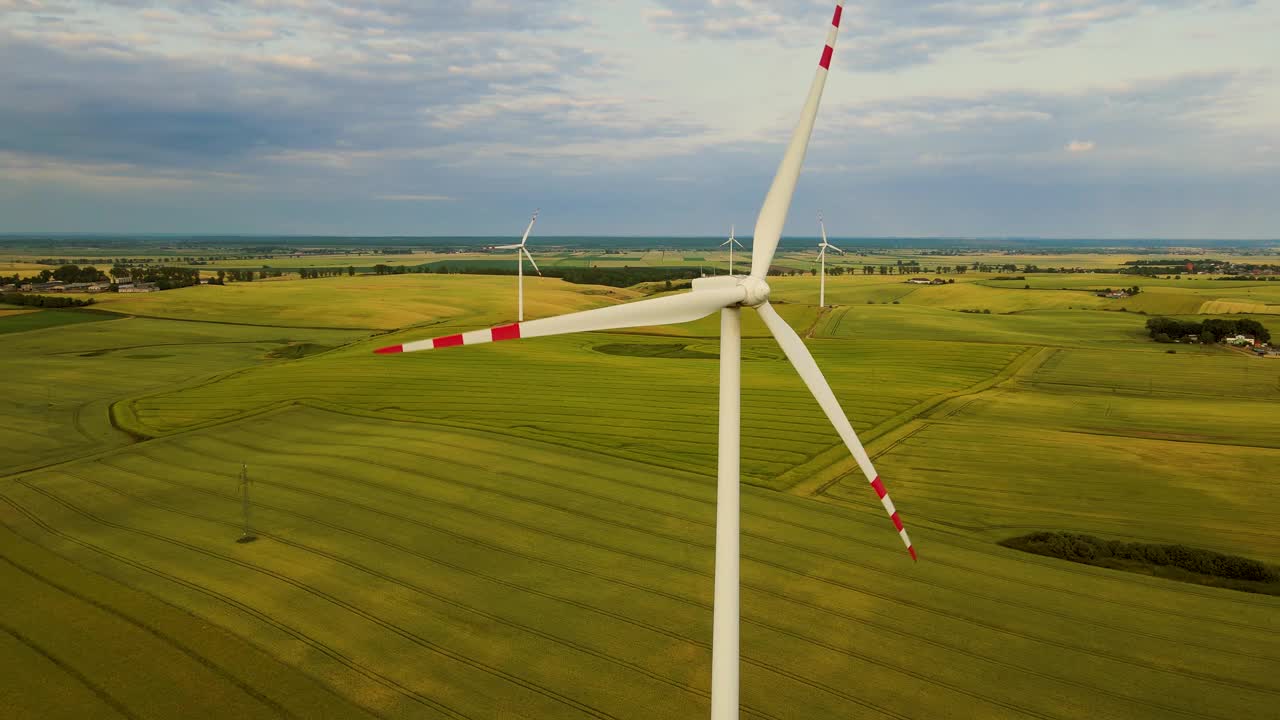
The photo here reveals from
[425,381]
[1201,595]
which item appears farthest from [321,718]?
[425,381]

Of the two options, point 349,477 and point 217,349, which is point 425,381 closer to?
point 349,477

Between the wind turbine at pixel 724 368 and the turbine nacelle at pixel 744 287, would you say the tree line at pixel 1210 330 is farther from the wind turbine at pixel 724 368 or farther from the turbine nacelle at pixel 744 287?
the turbine nacelle at pixel 744 287

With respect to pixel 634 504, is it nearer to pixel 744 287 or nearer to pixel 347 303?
pixel 744 287

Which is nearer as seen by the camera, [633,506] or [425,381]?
[633,506]

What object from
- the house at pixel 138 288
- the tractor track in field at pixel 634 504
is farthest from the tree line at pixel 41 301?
the tractor track in field at pixel 634 504

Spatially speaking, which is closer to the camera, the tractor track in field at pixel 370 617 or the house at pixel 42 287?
the tractor track in field at pixel 370 617

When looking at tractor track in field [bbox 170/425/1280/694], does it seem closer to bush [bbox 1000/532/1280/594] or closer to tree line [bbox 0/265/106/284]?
bush [bbox 1000/532/1280/594]

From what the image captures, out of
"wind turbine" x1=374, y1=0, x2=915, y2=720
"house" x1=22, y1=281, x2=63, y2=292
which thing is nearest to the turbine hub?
"wind turbine" x1=374, y1=0, x2=915, y2=720
